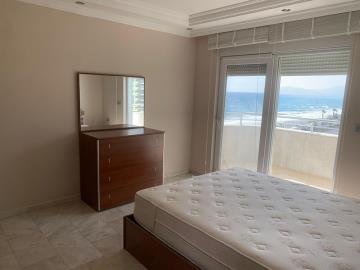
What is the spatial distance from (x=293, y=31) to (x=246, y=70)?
837 millimetres

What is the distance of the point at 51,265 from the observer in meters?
2.16

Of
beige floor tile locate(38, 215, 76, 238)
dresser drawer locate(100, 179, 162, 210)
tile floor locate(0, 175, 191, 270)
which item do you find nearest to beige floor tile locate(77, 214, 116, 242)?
tile floor locate(0, 175, 191, 270)

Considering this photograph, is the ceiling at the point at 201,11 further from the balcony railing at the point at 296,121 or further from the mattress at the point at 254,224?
the mattress at the point at 254,224

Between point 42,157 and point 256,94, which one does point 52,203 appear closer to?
point 42,157

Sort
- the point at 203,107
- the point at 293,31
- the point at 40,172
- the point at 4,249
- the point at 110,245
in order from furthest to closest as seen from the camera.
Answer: the point at 203,107
the point at 293,31
the point at 40,172
the point at 110,245
the point at 4,249

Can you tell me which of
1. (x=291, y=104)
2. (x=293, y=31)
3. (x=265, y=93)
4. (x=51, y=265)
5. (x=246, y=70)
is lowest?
(x=51, y=265)

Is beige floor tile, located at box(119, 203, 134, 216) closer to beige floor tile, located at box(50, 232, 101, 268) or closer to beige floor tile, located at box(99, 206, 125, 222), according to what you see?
beige floor tile, located at box(99, 206, 125, 222)

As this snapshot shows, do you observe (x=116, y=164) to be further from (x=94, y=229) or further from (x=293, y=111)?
(x=293, y=111)

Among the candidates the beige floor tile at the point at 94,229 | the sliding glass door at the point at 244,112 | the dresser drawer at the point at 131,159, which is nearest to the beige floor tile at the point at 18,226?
the beige floor tile at the point at 94,229

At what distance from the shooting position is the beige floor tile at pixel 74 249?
2.24 meters

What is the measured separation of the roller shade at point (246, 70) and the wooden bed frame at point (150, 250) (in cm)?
260

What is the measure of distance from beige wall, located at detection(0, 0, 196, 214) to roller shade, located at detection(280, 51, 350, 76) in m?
1.86

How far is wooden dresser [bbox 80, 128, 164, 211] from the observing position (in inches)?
120

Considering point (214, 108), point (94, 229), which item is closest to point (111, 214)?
point (94, 229)
